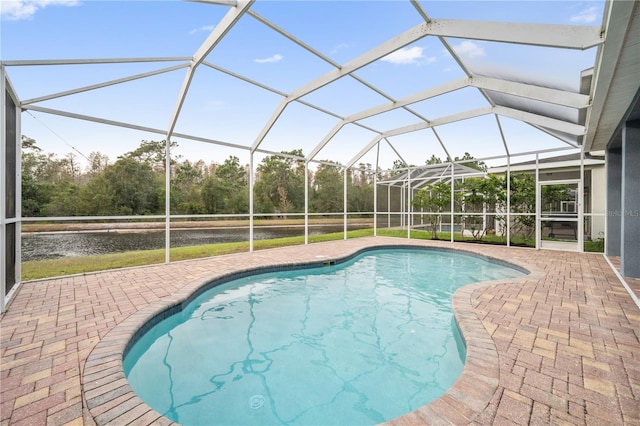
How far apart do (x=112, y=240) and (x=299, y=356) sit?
1171 centimetres

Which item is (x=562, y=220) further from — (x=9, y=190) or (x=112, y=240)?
(x=112, y=240)

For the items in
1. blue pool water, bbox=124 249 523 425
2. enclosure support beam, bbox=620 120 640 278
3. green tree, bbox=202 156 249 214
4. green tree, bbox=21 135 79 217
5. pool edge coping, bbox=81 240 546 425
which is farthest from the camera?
green tree, bbox=202 156 249 214

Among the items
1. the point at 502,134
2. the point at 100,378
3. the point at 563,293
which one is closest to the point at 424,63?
the point at 502,134

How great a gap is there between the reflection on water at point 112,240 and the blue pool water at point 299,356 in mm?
6411

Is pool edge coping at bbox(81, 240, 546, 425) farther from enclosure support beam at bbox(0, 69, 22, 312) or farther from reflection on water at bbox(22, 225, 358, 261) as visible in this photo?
reflection on water at bbox(22, 225, 358, 261)

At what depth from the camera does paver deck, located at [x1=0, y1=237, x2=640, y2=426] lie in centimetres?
182

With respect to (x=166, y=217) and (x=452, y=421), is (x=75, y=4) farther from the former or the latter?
(x=452, y=421)

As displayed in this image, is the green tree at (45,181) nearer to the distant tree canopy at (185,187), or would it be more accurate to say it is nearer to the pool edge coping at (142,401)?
the distant tree canopy at (185,187)

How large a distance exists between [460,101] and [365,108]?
2.62 m

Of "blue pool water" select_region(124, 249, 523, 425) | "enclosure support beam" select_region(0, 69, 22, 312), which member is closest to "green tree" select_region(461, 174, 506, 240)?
"blue pool water" select_region(124, 249, 523, 425)

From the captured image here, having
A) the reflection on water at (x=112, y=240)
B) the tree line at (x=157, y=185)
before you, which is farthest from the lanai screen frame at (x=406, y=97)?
the reflection on water at (x=112, y=240)

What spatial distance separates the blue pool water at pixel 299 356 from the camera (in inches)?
93.2

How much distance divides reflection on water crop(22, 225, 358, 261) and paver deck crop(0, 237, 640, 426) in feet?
13.8

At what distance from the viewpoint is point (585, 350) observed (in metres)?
2.60
